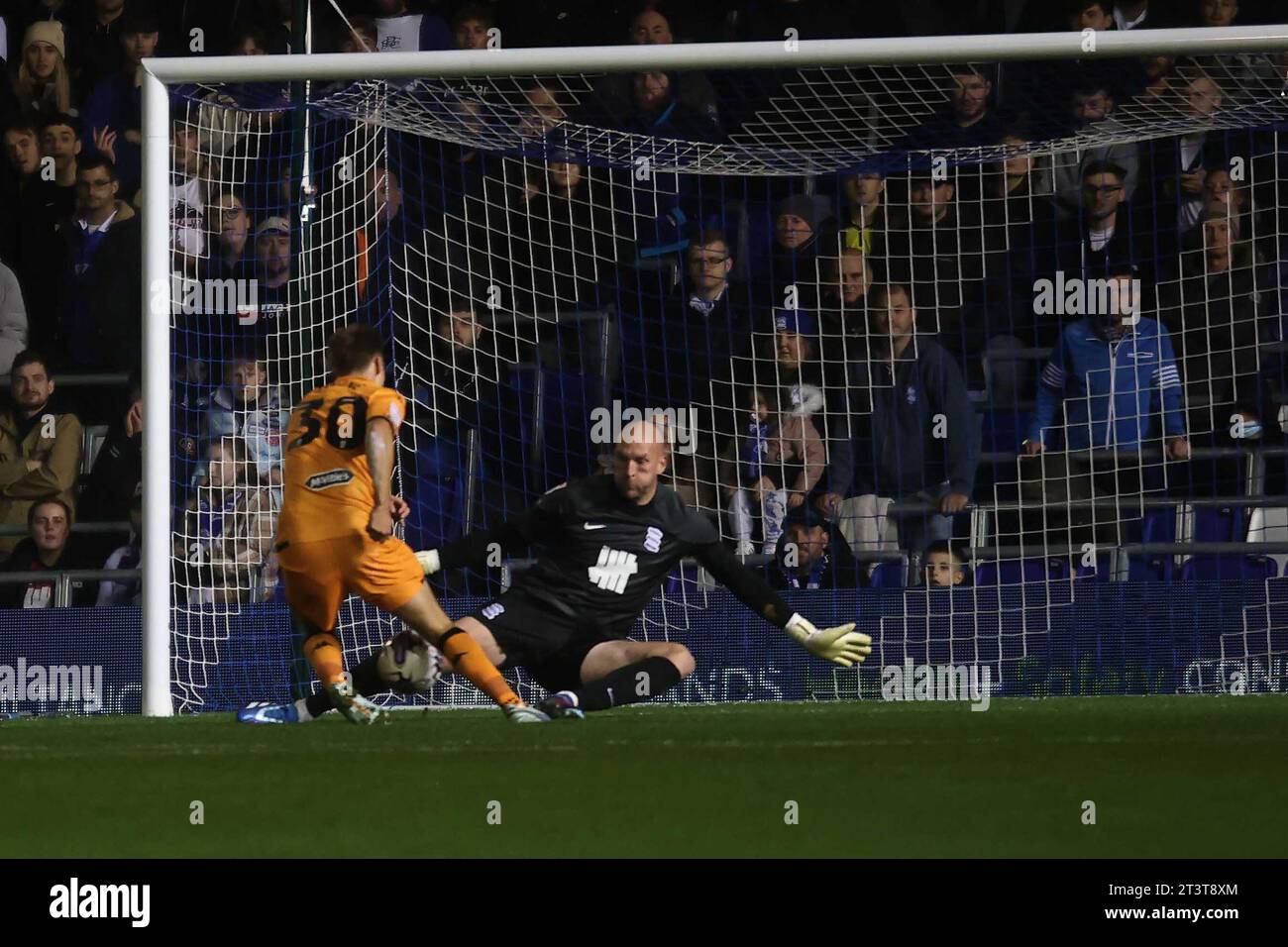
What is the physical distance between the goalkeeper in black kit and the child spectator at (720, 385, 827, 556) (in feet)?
2.86

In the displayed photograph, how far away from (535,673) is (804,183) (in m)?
2.79

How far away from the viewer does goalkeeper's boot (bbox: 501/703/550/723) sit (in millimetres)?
7457

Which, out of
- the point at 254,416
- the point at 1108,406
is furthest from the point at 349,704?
the point at 1108,406

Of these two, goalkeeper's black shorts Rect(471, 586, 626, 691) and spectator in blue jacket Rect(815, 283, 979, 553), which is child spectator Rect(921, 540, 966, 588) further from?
goalkeeper's black shorts Rect(471, 586, 626, 691)

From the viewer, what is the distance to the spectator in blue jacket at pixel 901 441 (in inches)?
355

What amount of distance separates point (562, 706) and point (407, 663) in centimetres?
94

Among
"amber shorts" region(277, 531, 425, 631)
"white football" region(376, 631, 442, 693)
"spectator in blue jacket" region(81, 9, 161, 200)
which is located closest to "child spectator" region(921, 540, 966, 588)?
"white football" region(376, 631, 442, 693)

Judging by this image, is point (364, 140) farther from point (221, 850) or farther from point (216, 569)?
point (221, 850)

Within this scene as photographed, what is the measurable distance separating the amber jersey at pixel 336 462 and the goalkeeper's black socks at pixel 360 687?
0.69 meters

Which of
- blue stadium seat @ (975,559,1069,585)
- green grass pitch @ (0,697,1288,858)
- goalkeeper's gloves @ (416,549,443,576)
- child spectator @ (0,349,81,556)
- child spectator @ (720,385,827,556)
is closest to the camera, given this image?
green grass pitch @ (0,697,1288,858)

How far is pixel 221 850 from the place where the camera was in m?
3.87

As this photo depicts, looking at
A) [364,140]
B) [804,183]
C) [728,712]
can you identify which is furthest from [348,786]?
[804,183]
